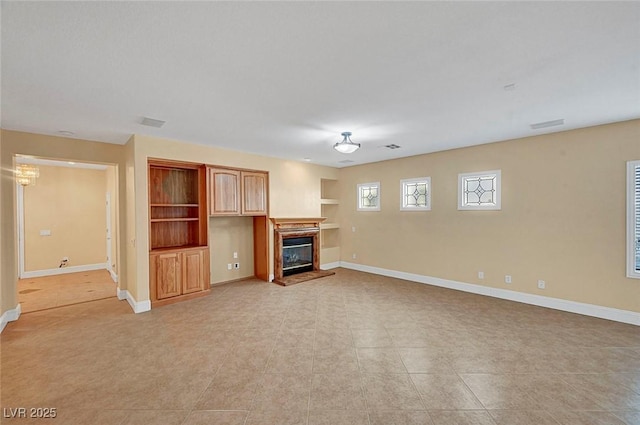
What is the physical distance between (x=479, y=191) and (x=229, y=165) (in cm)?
487

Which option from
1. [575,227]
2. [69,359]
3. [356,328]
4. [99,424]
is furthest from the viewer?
[575,227]

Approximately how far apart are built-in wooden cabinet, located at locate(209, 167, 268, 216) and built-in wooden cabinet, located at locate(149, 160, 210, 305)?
0.20 metres

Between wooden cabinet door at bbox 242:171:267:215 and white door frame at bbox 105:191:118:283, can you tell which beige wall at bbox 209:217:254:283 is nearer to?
wooden cabinet door at bbox 242:171:267:215

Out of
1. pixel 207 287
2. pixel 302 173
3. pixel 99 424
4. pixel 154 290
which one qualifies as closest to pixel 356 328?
pixel 99 424

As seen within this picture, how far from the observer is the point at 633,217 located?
3621 mm

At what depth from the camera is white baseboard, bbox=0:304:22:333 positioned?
3670mm

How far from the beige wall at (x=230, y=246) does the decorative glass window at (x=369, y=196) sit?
292 cm

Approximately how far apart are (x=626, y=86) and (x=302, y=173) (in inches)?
210

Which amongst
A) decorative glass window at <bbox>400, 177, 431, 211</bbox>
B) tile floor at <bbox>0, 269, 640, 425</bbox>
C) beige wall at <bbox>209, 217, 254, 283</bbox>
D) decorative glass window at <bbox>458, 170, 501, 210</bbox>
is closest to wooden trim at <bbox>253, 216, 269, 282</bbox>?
beige wall at <bbox>209, 217, 254, 283</bbox>

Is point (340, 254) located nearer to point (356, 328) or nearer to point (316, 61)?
point (356, 328)

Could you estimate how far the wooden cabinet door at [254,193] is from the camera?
5.58 meters

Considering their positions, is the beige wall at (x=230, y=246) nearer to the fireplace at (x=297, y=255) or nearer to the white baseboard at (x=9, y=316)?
the fireplace at (x=297, y=255)

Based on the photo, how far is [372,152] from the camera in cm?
562

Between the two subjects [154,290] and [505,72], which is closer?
[505,72]
